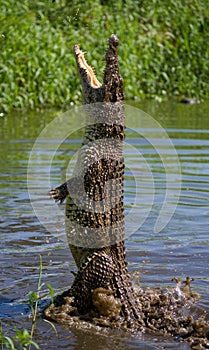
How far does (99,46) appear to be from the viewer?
1878 centimetres

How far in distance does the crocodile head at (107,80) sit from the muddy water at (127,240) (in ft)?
4.90

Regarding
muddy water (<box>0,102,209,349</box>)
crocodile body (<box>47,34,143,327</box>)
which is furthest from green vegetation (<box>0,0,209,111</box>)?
crocodile body (<box>47,34,143,327</box>)

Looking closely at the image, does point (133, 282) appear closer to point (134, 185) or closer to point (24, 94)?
point (134, 185)

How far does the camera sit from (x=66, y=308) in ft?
17.7

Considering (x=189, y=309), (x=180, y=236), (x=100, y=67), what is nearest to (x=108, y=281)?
→ (x=189, y=309)

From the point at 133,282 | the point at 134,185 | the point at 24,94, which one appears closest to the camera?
the point at 133,282

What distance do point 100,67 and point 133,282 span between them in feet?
40.6

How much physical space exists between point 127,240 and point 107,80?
8.18ft

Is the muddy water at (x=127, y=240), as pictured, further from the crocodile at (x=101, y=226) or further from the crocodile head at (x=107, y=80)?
the crocodile head at (x=107, y=80)

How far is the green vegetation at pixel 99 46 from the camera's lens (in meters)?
16.8

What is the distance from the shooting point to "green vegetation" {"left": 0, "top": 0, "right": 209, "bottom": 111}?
16812 mm

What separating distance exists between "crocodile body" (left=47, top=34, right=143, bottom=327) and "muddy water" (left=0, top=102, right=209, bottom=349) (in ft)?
0.85

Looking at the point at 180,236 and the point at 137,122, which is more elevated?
the point at 137,122

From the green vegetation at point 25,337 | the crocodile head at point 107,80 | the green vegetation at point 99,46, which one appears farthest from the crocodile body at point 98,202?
Answer: the green vegetation at point 99,46
